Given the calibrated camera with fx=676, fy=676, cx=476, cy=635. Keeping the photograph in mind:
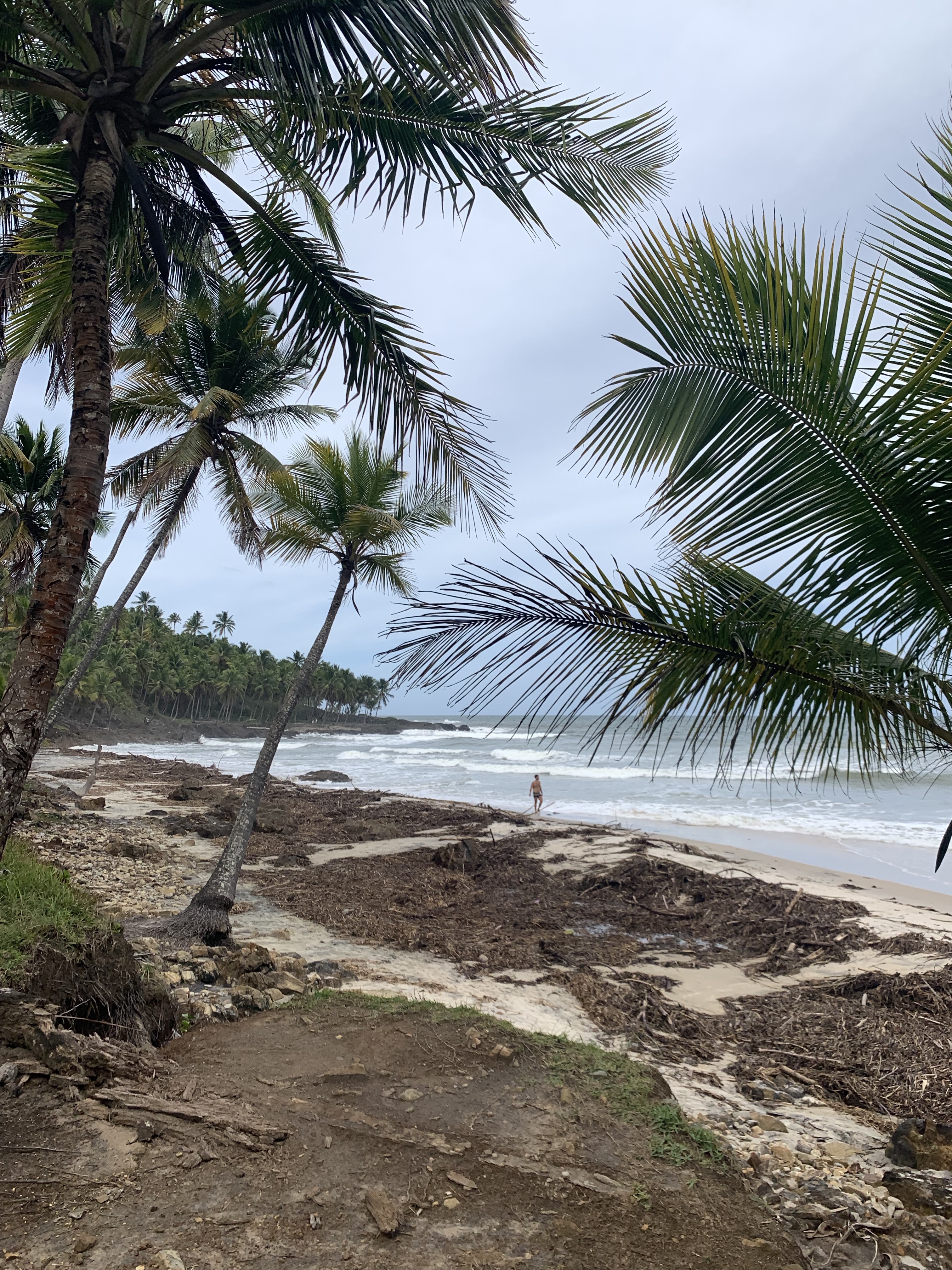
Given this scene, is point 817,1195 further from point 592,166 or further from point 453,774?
point 453,774

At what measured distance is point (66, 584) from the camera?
3299 millimetres

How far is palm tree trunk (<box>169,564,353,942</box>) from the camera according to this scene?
6.95 meters

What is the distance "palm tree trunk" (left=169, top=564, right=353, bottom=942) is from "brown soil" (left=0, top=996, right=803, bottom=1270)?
3.24 m

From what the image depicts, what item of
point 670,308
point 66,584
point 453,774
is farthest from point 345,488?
point 453,774

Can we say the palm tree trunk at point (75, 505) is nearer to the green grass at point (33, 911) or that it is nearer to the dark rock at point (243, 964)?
the green grass at point (33, 911)

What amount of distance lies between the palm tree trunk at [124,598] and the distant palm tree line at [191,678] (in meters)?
41.7

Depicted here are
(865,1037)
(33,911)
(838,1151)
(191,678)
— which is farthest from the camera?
(191,678)

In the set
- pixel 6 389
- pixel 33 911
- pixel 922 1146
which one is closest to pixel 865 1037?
pixel 922 1146

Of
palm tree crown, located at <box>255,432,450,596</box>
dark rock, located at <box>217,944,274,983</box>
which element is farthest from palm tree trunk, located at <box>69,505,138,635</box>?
dark rock, located at <box>217,944,274,983</box>

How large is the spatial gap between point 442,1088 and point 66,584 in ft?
11.0

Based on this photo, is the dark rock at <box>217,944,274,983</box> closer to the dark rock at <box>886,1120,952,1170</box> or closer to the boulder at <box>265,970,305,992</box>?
the boulder at <box>265,970,305,992</box>

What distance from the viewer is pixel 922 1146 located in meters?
3.44

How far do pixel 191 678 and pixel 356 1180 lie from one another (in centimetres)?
7539

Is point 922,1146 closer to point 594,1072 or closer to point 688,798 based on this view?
point 594,1072
